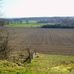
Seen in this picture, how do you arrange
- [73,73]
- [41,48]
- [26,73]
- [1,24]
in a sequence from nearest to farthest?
[26,73], [73,73], [1,24], [41,48]

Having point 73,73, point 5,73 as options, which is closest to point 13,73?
point 5,73

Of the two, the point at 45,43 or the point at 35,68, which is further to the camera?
the point at 45,43

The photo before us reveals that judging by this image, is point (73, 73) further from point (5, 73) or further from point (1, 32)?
point (1, 32)

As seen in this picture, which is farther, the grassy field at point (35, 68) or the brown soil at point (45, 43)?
the brown soil at point (45, 43)

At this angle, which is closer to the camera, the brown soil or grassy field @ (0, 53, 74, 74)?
grassy field @ (0, 53, 74, 74)

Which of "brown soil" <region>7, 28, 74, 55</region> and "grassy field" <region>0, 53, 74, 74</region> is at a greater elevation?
"grassy field" <region>0, 53, 74, 74</region>

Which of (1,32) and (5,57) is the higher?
(1,32)

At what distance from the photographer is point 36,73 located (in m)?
17.6

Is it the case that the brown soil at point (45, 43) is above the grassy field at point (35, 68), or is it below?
below

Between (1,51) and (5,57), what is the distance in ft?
3.06

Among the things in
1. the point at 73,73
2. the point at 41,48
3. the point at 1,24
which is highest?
the point at 1,24

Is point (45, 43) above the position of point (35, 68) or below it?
below

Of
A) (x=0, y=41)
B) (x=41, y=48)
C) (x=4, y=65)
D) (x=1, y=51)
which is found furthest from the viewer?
(x=41, y=48)

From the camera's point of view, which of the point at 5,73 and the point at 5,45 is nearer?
the point at 5,73
